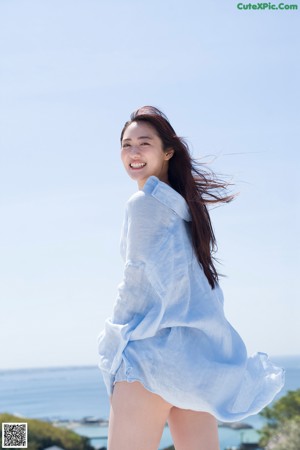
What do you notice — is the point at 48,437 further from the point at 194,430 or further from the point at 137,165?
the point at 137,165

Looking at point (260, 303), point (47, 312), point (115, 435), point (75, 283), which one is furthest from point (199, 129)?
point (47, 312)

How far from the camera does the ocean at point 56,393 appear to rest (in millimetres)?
11078

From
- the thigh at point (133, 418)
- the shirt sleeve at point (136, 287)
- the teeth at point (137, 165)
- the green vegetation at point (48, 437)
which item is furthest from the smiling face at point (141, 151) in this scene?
the green vegetation at point (48, 437)

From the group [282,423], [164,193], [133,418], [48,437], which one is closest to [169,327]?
[133,418]

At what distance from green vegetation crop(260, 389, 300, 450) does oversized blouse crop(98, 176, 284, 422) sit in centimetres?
604

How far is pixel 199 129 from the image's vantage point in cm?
711

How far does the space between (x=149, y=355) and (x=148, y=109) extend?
705 mm

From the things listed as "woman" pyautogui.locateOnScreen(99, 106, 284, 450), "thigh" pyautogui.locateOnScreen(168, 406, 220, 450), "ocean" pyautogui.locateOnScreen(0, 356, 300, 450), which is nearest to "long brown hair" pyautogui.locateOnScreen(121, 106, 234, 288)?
"woman" pyautogui.locateOnScreen(99, 106, 284, 450)

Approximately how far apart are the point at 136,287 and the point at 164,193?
0.27 metres

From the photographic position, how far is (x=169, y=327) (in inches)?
81.8

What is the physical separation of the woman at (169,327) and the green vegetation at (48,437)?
5.24 meters

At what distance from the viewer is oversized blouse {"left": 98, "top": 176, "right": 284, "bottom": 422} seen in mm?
2016

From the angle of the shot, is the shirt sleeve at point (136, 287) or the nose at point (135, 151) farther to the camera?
the nose at point (135, 151)

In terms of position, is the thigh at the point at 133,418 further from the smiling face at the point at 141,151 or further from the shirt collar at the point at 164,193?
the smiling face at the point at 141,151
